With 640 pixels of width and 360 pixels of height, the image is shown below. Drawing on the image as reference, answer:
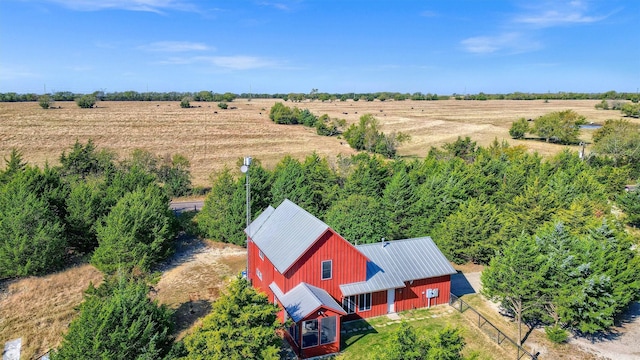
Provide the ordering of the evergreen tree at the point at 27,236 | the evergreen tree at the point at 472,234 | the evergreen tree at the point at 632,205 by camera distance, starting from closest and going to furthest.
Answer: the evergreen tree at the point at 27,236
the evergreen tree at the point at 472,234
the evergreen tree at the point at 632,205

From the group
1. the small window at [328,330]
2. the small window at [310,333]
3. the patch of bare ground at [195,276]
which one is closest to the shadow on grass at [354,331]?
the small window at [328,330]

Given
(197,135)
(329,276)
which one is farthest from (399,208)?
(197,135)

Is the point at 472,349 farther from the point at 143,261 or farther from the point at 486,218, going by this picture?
the point at 143,261

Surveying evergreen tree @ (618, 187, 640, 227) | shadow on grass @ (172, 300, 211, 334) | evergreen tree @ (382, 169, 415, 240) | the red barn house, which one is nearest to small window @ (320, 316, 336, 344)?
the red barn house

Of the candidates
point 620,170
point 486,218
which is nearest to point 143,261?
point 486,218

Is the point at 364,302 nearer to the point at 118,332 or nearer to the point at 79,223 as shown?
the point at 118,332

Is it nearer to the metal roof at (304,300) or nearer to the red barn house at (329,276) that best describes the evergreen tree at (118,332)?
the metal roof at (304,300)
